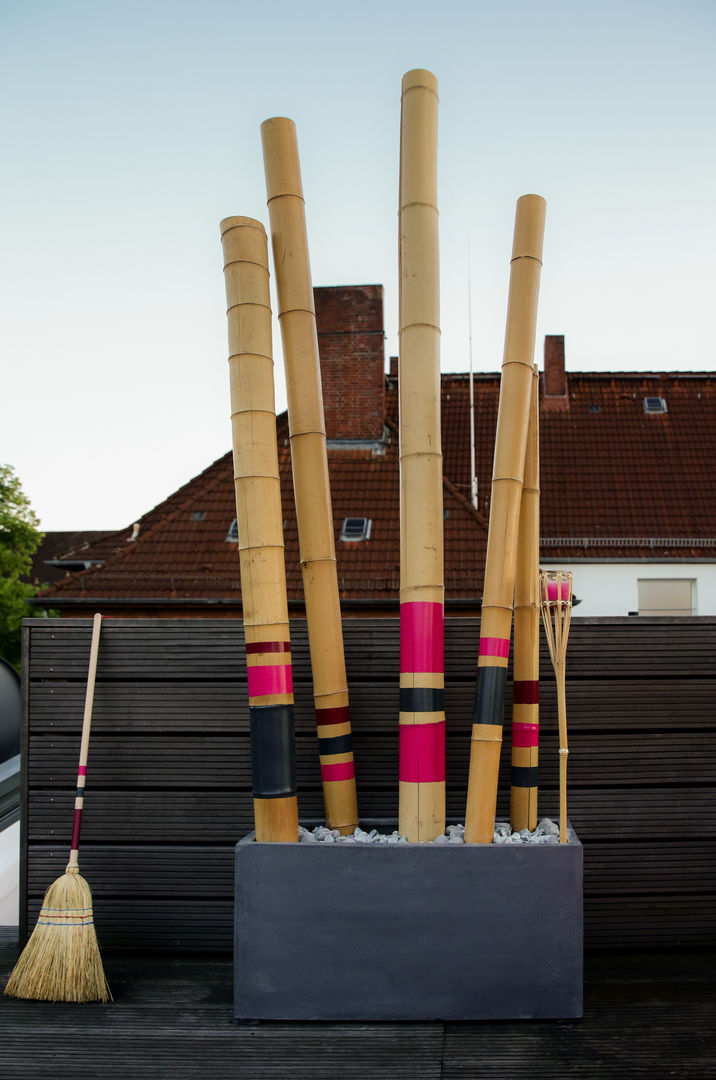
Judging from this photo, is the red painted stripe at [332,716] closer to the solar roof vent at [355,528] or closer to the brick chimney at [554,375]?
the solar roof vent at [355,528]

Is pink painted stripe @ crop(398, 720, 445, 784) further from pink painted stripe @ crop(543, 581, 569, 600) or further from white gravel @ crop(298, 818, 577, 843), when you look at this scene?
pink painted stripe @ crop(543, 581, 569, 600)

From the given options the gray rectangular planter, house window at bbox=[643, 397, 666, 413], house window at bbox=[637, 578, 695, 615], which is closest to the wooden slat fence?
the gray rectangular planter

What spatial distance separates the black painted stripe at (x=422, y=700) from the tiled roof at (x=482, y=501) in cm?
781

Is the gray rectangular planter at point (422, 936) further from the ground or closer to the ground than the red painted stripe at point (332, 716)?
closer to the ground

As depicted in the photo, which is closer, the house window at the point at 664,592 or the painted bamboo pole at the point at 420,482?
the painted bamboo pole at the point at 420,482

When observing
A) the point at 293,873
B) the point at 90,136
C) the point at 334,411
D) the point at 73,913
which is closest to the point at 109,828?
the point at 73,913

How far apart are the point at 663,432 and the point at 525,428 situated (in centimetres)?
1314

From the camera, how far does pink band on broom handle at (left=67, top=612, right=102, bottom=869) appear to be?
238 centimetres

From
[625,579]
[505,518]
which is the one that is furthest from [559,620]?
[625,579]

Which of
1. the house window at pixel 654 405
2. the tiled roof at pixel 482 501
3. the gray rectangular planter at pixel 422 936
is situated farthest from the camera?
the house window at pixel 654 405

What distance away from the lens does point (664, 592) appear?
507 inches

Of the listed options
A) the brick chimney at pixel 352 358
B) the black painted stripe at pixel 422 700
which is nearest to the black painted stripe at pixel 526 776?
the black painted stripe at pixel 422 700

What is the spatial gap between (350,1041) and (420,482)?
134 cm

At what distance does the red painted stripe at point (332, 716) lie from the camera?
7.75 ft
